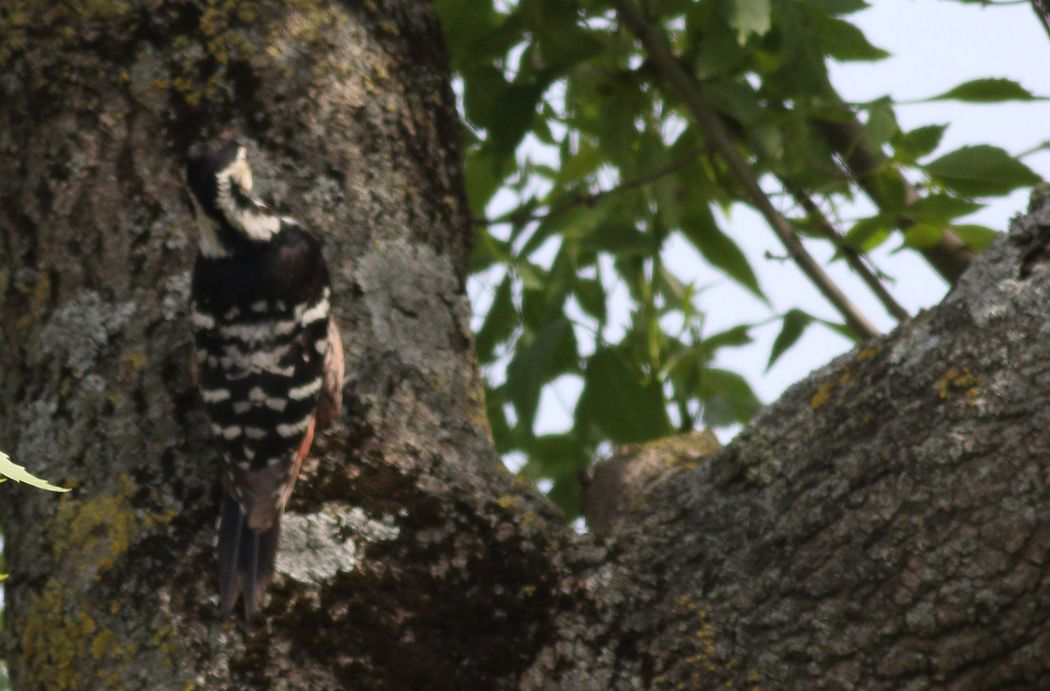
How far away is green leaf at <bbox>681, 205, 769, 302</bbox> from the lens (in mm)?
3557

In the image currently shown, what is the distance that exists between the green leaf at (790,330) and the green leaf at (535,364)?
512mm

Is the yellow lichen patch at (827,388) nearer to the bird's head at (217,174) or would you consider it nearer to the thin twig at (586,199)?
the bird's head at (217,174)

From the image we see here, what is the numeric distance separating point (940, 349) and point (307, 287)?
129cm

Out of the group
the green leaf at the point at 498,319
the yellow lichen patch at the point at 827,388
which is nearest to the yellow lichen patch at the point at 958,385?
the yellow lichen patch at the point at 827,388

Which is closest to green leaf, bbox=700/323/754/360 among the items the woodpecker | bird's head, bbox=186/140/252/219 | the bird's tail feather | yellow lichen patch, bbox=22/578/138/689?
the woodpecker

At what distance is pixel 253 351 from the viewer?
2.78 metres

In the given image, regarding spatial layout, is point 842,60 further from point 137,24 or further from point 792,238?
point 137,24

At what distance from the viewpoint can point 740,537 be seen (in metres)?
2.08

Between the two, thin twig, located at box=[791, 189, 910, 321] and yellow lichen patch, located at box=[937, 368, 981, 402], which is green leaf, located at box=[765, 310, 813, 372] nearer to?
thin twig, located at box=[791, 189, 910, 321]

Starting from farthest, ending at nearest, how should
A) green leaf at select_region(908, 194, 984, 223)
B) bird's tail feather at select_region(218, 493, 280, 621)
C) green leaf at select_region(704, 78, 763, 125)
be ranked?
green leaf at select_region(704, 78, 763, 125) → green leaf at select_region(908, 194, 984, 223) → bird's tail feather at select_region(218, 493, 280, 621)

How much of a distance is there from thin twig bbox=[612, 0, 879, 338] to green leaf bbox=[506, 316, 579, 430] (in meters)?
0.57

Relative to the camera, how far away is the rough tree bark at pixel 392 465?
1.90 metres

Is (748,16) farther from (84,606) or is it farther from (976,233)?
(84,606)

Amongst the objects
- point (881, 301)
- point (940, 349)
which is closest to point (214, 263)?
point (940, 349)
